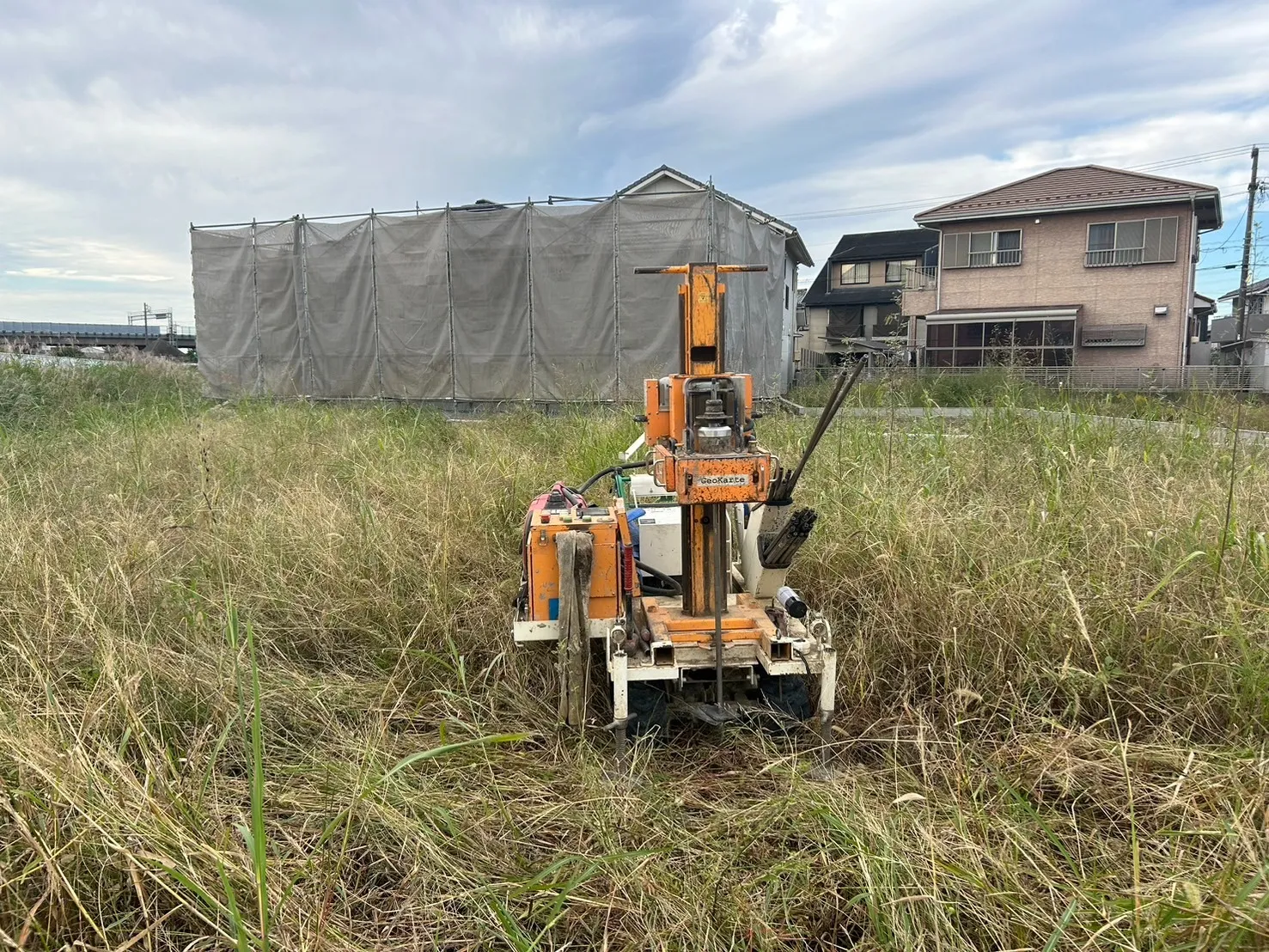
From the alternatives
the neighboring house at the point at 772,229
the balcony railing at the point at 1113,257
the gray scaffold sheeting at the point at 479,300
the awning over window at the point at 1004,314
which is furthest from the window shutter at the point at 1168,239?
the gray scaffold sheeting at the point at 479,300

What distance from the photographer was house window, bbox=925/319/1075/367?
68.8ft

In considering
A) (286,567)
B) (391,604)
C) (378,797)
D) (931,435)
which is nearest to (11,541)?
(286,567)

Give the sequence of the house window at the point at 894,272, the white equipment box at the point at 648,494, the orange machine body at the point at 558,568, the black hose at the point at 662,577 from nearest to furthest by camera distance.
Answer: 1. the orange machine body at the point at 558,568
2. the black hose at the point at 662,577
3. the white equipment box at the point at 648,494
4. the house window at the point at 894,272

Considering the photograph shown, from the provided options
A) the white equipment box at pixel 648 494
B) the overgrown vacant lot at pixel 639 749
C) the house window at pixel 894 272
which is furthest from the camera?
the house window at pixel 894 272

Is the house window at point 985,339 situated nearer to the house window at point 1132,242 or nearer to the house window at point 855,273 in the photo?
the house window at point 1132,242

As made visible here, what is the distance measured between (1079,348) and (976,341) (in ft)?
9.15

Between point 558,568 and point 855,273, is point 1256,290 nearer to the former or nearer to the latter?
point 855,273

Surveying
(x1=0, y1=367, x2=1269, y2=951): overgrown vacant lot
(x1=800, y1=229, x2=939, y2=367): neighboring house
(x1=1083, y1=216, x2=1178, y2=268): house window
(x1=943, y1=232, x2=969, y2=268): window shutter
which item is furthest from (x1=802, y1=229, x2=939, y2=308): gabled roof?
(x1=0, y1=367, x2=1269, y2=951): overgrown vacant lot

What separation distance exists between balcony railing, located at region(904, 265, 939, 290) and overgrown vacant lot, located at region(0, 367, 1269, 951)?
22135 mm

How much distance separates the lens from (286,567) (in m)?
3.56

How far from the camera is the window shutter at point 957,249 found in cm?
2292

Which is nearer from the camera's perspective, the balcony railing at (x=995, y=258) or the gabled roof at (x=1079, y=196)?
the gabled roof at (x=1079, y=196)

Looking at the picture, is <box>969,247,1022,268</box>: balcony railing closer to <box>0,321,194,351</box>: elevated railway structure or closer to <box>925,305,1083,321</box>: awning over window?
<box>925,305,1083,321</box>: awning over window

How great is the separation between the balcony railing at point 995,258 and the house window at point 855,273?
9.90 metres
